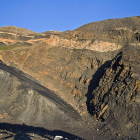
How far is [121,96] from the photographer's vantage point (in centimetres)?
1591

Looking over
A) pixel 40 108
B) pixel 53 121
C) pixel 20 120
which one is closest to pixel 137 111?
pixel 53 121

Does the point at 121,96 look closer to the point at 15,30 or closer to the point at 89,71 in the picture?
the point at 89,71

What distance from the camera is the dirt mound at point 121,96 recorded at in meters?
14.4

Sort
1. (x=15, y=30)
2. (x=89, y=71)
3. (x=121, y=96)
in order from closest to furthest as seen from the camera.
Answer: (x=121, y=96)
(x=89, y=71)
(x=15, y=30)

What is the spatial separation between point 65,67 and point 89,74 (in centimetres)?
385

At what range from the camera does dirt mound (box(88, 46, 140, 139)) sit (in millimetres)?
14351

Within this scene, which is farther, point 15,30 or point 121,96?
point 15,30

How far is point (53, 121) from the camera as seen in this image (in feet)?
52.0

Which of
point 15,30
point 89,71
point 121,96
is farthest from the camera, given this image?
point 15,30

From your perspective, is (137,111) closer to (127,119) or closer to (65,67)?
(127,119)

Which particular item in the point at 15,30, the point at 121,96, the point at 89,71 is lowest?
the point at 121,96

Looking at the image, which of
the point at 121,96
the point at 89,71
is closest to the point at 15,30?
the point at 89,71

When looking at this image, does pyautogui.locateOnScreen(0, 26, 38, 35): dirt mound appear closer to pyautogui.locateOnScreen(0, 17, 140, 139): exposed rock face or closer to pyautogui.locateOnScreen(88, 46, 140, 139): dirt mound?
pyautogui.locateOnScreen(0, 17, 140, 139): exposed rock face

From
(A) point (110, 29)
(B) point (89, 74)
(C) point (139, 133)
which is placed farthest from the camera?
(A) point (110, 29)
